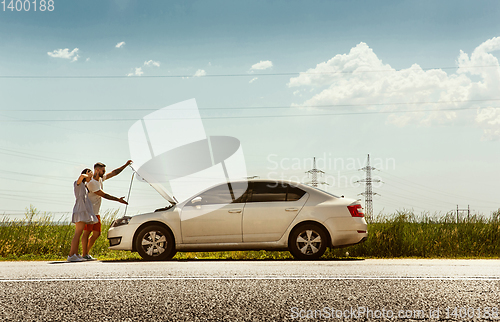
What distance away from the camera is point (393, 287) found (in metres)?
5.75

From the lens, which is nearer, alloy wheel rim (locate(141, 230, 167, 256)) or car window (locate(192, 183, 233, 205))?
alloy wheel rim (locate(141, 230, 167, 256))

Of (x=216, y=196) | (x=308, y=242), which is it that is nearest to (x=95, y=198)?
(x=216, y=196)

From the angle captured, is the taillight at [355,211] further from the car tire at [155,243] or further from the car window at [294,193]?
the car tire at [155,243]

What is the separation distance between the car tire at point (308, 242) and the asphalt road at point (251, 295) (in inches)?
103

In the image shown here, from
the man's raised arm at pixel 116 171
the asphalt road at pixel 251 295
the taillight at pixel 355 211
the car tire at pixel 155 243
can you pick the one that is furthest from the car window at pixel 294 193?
the man's raised arm at pixel 116 171

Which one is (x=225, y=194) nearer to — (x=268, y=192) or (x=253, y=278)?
(x=268, y=192)

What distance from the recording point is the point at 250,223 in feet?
34.1

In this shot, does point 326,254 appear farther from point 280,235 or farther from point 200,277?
point 200,277

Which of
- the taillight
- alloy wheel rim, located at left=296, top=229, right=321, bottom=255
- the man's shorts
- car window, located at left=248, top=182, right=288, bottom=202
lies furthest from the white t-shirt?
the taillight

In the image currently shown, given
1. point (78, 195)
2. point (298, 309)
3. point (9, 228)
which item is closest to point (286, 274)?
point (298, 309)

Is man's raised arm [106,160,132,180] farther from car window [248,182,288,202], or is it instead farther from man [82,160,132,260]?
car window [248,182,288,202]

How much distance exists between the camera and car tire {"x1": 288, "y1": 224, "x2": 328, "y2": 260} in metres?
10.2

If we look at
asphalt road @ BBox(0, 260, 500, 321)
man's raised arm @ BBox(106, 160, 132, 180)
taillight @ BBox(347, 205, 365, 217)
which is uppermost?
man's raised arm @ BBox(106, 160, 132, 180)

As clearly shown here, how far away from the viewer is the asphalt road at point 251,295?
4367 millimetres
